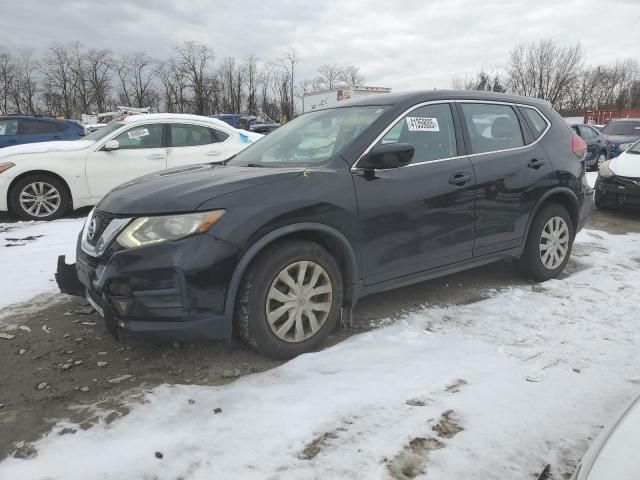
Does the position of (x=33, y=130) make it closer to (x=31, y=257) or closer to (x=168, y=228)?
(x=31, y=257)

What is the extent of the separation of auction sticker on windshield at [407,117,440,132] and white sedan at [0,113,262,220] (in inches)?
163

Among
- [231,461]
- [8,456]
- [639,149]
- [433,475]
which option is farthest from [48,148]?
[639,149]

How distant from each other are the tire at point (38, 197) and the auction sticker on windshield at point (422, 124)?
5.78 m

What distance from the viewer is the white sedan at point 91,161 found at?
7.21m

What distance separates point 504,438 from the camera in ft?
7.66

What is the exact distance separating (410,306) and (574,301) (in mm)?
1371

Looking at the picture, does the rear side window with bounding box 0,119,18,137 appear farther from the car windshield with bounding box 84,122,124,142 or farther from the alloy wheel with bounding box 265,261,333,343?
the alloy wheel with bounding box 265,261,333,343

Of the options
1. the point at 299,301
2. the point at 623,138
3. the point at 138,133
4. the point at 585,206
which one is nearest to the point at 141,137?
the point at 138,133

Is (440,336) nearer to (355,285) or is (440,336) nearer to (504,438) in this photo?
(355,285)

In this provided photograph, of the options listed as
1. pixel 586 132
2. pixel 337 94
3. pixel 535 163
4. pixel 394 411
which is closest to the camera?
pixel 394 411

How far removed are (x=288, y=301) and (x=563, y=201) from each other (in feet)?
10.0

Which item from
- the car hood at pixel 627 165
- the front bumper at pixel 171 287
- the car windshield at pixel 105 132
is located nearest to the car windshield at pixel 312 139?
the front bumper at pixel 171 287

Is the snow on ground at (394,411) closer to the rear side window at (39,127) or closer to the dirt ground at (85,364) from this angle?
the dirt ground at (85,364)

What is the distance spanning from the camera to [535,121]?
180 inches
